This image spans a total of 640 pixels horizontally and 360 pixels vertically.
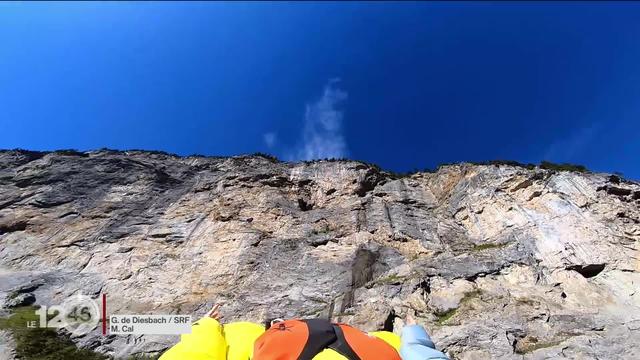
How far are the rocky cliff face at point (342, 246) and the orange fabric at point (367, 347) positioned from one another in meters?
11.3

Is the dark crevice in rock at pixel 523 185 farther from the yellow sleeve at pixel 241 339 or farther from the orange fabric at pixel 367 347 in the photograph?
the orange fabric at pixel 367 347

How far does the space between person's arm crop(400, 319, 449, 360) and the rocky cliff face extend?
35.2ft

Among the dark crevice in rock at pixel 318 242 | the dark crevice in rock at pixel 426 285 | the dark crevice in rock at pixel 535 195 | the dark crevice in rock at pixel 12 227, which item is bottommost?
the dark crevice in rock at pixel 426 285

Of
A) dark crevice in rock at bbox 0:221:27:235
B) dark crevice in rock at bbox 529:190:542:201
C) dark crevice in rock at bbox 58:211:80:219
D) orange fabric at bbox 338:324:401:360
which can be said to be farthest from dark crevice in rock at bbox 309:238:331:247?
orange fabric at bbox 338:324:401:360

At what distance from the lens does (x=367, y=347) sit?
10.7 ft

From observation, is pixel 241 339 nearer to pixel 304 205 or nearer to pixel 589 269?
pixel 589 269

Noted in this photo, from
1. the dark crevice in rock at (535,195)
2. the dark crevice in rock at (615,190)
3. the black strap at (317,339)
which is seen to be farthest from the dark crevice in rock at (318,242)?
the black strap at (317,339)

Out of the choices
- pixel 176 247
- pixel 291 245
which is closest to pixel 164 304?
pixel 176 247

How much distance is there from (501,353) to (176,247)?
1602 cm

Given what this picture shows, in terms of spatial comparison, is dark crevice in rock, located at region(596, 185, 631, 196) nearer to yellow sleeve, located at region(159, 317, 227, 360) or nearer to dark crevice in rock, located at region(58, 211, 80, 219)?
yellow sleeve, located at region(159, 317, 227, 360)

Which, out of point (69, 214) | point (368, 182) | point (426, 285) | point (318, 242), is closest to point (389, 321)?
point (426, 285)

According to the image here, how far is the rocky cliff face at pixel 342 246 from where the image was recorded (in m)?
15.3

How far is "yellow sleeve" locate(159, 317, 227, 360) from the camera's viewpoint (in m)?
3.51

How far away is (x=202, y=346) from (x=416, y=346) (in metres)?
1.78
